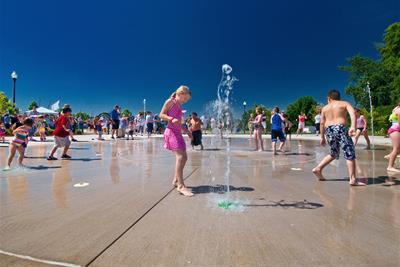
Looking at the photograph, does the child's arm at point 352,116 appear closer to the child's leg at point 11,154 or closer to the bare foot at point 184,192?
the bare foot at point 184,192

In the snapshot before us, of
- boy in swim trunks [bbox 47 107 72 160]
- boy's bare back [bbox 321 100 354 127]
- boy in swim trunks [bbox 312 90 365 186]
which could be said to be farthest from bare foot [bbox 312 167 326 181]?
boy in swim trunks [bbox 47 107 72 160]

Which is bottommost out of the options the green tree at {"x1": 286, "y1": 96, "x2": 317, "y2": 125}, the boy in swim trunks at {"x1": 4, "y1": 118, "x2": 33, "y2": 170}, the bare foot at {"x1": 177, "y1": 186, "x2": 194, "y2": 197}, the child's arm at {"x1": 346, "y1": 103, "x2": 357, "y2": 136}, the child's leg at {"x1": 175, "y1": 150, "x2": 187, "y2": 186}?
the bare foot at {"x1": 177, "y1": 186, "x2": 194, "y2": 197}

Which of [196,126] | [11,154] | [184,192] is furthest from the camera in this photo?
[196,126]

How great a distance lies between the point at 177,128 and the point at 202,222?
207cm

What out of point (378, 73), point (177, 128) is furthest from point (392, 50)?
point (177, 128)

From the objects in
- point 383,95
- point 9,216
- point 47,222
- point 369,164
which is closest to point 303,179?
point 369,164

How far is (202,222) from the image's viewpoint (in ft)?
11.1

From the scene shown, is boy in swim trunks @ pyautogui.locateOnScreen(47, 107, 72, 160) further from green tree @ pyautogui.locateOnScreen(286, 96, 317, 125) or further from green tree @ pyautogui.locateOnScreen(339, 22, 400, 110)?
green tree @ pyautogui.locateOnScreen(286, 96, 317, 125)

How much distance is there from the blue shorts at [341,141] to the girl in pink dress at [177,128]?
2762 millimetres

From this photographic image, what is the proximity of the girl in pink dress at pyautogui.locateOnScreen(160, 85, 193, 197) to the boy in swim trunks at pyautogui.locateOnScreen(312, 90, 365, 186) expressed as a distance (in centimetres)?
271

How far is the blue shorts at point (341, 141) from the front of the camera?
5.40 metres

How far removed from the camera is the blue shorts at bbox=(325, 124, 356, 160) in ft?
17.7

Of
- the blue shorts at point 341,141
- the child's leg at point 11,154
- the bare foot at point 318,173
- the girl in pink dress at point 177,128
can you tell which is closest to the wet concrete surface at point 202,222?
the bare foot at point 318,173

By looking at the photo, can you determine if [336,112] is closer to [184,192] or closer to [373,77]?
[184,192]
